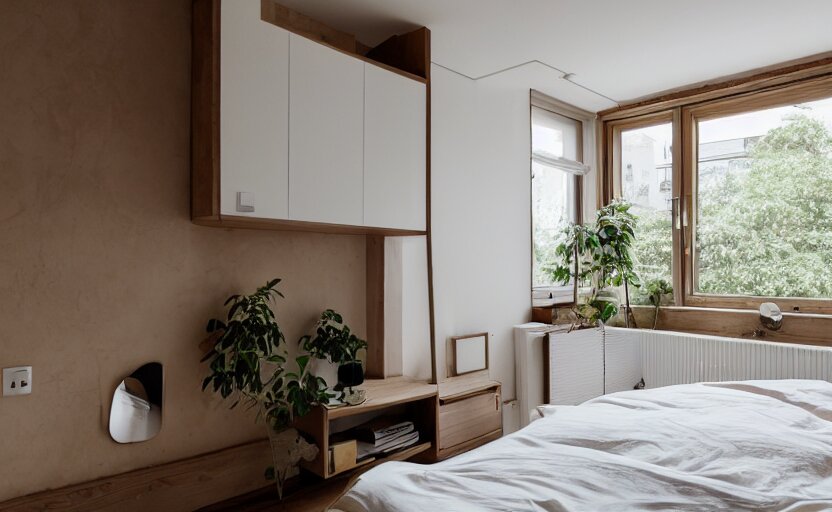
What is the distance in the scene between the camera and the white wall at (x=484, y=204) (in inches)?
123

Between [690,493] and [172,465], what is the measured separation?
6.07ft

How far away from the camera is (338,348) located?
7.79 feet

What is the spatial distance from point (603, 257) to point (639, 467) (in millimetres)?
2572

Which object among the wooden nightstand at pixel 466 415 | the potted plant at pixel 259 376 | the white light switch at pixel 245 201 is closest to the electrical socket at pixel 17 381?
the potted plant at pixel 259 376

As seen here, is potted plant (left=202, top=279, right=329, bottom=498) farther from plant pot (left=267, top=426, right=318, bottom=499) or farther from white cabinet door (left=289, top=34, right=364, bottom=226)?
white cabinet door (left=289, top=34, right=364, bottom=226)

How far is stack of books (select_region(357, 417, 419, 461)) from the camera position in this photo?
245cm

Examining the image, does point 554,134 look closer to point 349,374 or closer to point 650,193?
point 650,193

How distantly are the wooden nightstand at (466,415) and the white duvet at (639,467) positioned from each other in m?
0.95

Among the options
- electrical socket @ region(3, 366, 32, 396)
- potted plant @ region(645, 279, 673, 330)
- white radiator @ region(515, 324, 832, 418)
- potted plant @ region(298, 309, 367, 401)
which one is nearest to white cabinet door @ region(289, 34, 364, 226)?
potted plant @ region(298, 309, 367, 401)

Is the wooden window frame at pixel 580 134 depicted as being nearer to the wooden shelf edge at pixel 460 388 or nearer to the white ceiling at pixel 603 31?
the white ceiling at pixel 603 31

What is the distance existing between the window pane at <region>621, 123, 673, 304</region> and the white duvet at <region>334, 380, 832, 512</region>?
2162 mm

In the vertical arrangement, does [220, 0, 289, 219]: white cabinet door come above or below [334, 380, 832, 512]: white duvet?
above

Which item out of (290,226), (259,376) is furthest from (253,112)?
(259,376)

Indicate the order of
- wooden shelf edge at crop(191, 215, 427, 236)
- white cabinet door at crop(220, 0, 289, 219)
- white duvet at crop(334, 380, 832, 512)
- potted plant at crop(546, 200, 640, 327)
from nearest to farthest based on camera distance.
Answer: white duvet at crop(334, 380, 832, 512), white cabinet door at crop(220, 0, 289, 219), wooden shelf edge at crop(191, 215, 427, 236), potted plant at crop(546, 200, 640, 327)
